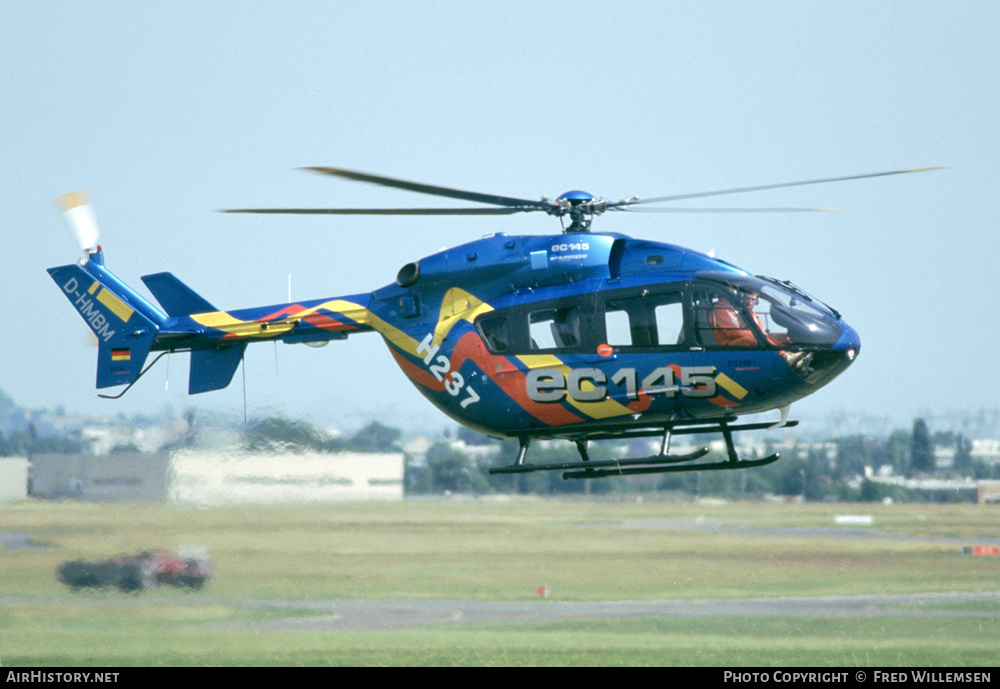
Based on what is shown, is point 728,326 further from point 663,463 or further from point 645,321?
point 663,463

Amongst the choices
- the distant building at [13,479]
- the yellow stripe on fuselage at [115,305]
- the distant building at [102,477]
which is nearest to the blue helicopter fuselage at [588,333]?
the yellow stripe on fuselage at [115,305]

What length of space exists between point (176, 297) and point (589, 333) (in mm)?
5758

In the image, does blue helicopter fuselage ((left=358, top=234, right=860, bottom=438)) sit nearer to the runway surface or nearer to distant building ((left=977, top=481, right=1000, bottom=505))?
the runway surface

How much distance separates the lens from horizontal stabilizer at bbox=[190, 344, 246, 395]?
13.8 meters

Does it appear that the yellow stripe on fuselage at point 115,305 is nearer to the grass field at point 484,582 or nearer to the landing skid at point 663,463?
the landing skid at point 663,463

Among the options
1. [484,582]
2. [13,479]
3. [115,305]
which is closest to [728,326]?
[115,305]

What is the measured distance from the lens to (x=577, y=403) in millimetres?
11359

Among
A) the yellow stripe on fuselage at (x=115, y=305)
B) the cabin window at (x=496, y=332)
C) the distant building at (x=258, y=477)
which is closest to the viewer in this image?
the cabin window at (x=496, y=332)

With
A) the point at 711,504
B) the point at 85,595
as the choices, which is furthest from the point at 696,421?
the point at 711,504

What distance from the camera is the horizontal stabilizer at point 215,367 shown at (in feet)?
45.3

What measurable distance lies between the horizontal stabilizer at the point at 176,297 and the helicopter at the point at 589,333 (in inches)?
66.5

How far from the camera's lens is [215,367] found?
13.8m
